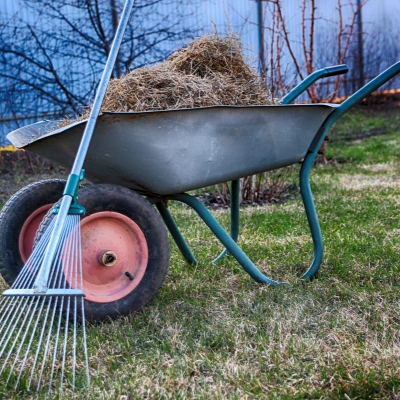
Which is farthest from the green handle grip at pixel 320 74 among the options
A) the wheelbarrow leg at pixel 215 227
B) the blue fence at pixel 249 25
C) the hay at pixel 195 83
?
the wheelbarrow leg at pixel 215 227

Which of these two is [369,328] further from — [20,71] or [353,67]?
[353,67]

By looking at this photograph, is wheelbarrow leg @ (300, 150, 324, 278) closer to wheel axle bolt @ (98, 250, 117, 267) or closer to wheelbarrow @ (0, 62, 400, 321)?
wheelbarrow @ (0, 62, 400, 321)

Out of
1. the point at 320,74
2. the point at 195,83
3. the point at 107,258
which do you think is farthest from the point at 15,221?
the point at 320,74

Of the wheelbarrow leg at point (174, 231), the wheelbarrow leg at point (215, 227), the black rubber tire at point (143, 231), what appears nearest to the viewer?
the black rubber tire at point (143, 231)

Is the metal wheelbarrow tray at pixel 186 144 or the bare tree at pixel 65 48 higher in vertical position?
the bare tree at pixel 65 48

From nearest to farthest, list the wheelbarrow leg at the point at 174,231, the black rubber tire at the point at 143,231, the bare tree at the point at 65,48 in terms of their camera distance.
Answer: the black rubber tire at the point at 143,231 → the wheelbarrow leg at the point at 174,231 → the bare tree at the point at 65,48

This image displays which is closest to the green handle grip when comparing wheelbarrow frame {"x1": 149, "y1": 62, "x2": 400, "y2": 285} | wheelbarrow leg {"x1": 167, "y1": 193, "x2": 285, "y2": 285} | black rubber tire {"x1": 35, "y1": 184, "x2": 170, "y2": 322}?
wheelbarrow frame {"x1": 149, "y1": 62, "x2": 400, "y2": 285}

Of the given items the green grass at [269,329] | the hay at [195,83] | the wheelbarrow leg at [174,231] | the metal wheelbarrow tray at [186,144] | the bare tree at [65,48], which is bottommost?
the green grass at [269,329]

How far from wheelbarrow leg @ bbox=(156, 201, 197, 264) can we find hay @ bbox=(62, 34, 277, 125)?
1.71ft

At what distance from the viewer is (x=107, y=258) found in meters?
2.20

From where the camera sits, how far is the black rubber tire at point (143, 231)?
7.06 feet

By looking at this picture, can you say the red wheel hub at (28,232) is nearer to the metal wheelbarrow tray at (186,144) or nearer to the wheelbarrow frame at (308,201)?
the metal wheelbarrow tray at (186,144)

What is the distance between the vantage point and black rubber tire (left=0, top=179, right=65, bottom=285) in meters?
2.45

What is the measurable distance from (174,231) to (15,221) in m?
0.80
